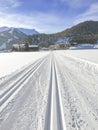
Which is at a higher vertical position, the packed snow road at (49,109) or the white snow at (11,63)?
the packed snow road at (49,109)

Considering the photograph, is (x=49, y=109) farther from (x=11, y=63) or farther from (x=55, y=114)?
(x=11, y=63)

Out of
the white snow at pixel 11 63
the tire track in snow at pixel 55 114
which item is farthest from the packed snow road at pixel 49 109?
the white snow at pixel 11 63

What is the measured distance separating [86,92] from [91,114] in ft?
7.88

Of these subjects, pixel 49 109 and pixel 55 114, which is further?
pixel 49 109

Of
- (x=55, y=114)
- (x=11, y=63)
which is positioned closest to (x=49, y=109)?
(x=55, y=114)

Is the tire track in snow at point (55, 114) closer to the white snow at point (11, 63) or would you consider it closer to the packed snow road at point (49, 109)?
the packed snow road at point (49, 109)

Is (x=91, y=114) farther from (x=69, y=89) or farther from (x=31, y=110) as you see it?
(x=69, y=89)

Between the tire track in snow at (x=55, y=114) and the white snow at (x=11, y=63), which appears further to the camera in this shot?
the white snow at (x=11, y=63)

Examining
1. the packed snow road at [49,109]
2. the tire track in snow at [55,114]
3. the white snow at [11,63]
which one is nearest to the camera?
the tire track in snow at [55,114]

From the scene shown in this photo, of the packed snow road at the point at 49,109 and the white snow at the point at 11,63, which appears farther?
the white snow at the point at 11,63

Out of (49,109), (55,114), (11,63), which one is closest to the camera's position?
(55,114)

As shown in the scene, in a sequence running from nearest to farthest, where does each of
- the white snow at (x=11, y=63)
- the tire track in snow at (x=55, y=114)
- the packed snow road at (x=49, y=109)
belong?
the tire track in snow at (x=55, y=114) → the packed snow road at (x=49, y=109) → the white snow at (x=11, y=63)

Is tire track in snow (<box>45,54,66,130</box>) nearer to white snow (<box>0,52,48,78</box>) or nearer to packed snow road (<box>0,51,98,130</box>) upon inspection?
packed snow road (<box>0,51,98,130</box>)

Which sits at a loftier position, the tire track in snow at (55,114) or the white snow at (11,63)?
the tire track in snow at (55,114)
